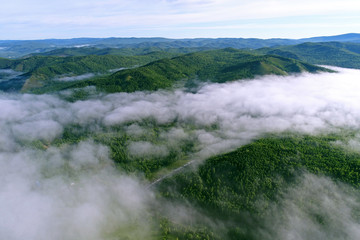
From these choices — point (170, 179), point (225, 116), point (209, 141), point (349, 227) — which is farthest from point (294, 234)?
point (225, 116)

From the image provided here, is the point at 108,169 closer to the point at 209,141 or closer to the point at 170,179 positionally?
the point at 170,179

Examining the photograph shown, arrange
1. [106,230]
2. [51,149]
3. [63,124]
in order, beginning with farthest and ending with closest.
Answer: [63,124] < [51,149] < [106,230]

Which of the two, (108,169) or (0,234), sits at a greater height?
(108,169)

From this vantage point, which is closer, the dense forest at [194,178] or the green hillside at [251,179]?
the dense forest at [194,178]

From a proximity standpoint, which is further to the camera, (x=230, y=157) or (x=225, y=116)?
(x=225, y=116)

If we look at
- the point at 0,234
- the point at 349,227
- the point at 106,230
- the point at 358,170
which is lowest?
the point at 0,234

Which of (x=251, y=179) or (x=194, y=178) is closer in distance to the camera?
(x=251, y=179)

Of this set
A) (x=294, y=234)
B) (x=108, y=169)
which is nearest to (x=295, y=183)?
(x=294, y=234)

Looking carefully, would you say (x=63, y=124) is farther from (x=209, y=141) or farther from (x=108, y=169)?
(x=209, y=141)

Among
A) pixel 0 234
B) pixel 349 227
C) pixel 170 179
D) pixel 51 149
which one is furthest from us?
→ pixel 51 149

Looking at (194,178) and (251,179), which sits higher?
(251,179)

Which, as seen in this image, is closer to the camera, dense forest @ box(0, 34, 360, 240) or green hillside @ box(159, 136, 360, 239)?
dense forest @ box(0, 34, 360, 240)
